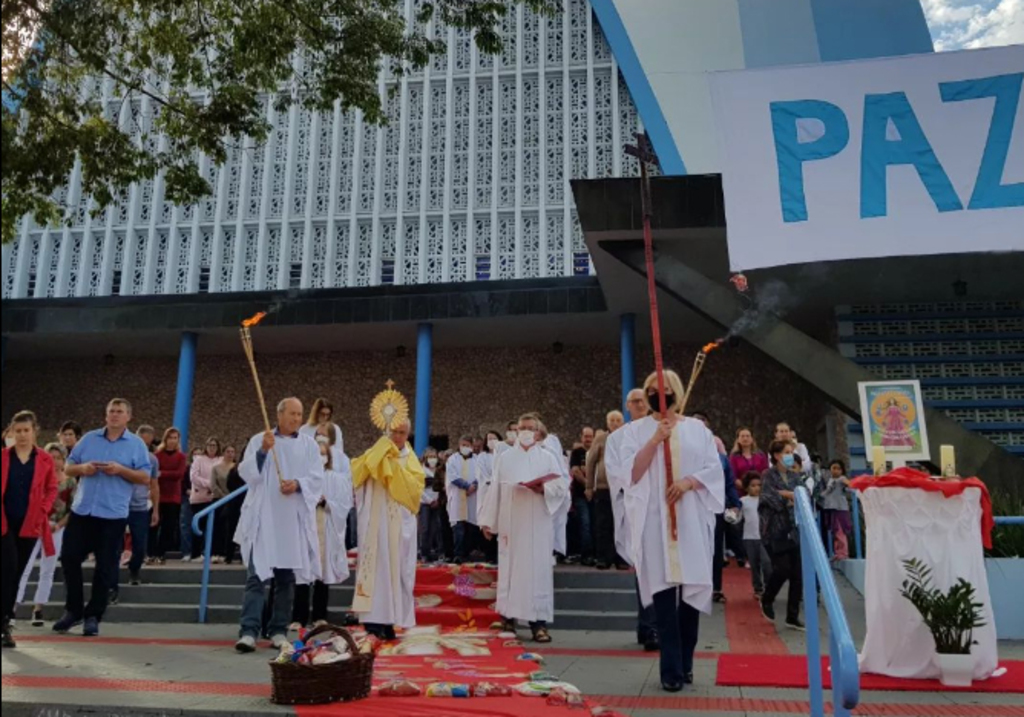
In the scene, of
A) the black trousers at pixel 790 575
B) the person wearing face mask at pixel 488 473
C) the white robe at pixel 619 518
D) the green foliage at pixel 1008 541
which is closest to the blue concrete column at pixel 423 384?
the person wearing face mask at pixel 488 473

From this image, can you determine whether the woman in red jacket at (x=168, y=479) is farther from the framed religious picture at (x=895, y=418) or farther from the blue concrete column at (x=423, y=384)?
the framed religious picture at (x=895, y=418)

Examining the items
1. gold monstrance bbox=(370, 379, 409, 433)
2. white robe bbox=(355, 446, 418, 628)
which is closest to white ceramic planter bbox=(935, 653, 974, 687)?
white robe bbox=(355, 446, 418, 628)

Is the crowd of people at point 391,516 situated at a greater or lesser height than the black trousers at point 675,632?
greater

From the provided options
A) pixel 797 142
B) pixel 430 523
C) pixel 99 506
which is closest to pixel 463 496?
pixel 430 523

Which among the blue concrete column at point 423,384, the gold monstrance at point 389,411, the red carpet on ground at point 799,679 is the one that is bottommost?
the red carpet on ground at point 799,679

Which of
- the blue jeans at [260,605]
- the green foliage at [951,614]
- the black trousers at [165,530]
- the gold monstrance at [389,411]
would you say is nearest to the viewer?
the green foliage at [951,614]

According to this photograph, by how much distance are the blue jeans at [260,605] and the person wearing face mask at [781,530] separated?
4148 millimetres

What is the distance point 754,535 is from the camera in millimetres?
9219

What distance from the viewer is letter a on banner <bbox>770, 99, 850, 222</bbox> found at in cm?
947

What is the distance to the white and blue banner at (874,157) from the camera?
30.1ft

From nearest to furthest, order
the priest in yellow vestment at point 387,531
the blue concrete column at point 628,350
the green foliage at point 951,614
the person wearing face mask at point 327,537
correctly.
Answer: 1. the green foliage at point 951,614
2. the priest in yellow vestment at point 387,531
3. the person wearing face mask at point 327,537
4. the blue concrete column at point 628,350

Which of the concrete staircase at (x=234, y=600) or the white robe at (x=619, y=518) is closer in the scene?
the white robe at (x=619, y=518)

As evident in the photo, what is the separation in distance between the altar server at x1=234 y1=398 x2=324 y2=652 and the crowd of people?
1 centimetres

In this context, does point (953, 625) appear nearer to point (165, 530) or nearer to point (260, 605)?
point (260, 605)
